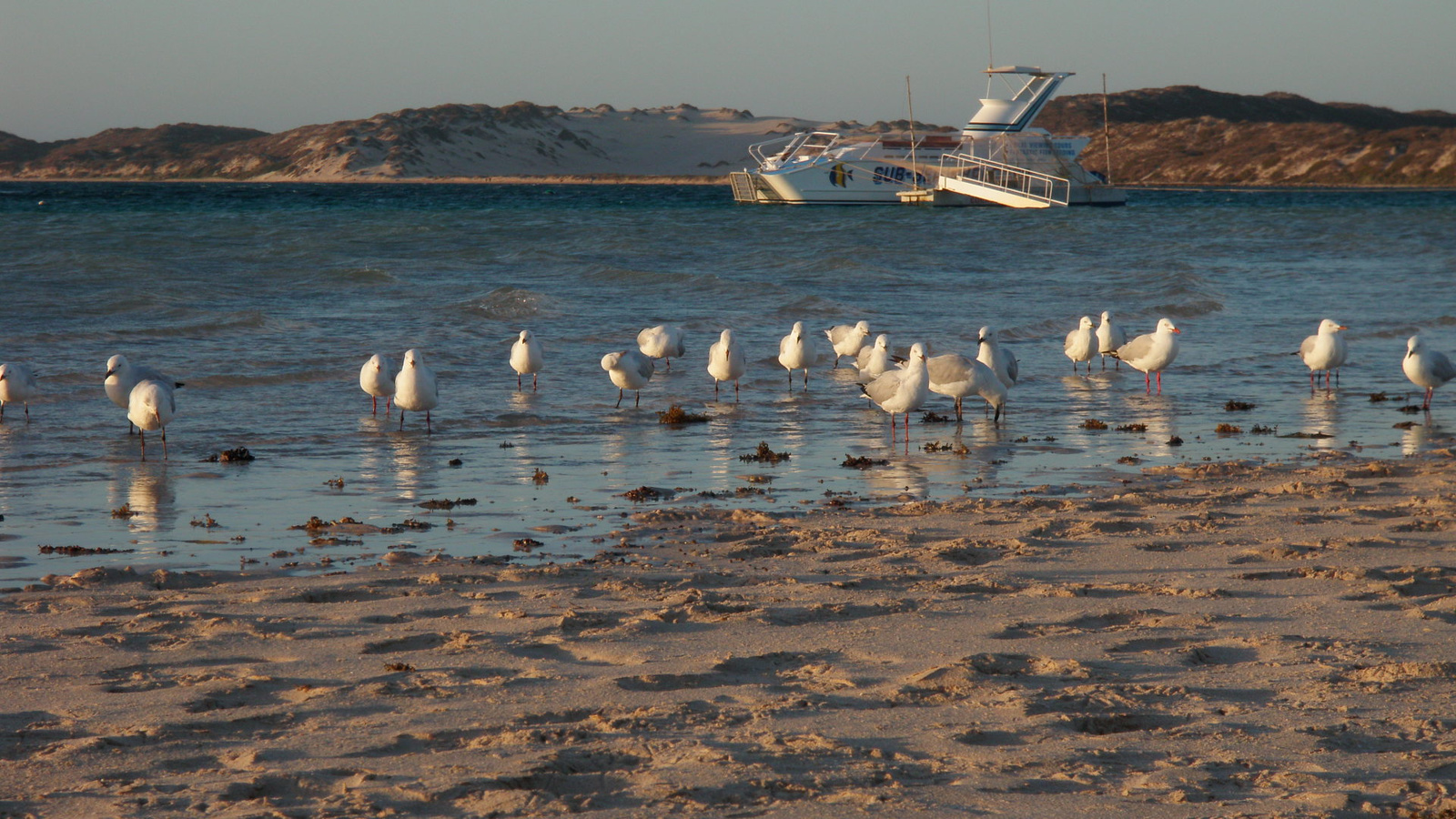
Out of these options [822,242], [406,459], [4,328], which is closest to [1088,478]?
[406,459]

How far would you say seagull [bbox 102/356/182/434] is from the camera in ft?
34.9

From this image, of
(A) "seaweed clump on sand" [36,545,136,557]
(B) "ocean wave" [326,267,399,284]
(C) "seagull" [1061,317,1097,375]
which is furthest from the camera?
(B) "ocean wave" [326,267,399,284]

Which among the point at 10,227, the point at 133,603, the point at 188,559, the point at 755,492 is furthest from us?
the point at 10,227

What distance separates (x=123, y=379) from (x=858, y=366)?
6.71 meters

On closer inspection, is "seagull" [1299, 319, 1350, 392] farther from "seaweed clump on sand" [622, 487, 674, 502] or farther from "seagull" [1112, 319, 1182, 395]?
"seaweed clump on sand" [622, 487, 674, 502]

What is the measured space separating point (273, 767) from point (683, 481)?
4901 millimetres

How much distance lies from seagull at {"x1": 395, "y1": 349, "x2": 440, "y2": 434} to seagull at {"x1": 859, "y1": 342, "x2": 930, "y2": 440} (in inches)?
141

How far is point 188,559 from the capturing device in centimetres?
652

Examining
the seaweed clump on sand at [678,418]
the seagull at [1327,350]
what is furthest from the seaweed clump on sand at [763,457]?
the seagull at [1327,350]

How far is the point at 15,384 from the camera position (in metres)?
11.1

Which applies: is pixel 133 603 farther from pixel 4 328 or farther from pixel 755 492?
pixel 4 328

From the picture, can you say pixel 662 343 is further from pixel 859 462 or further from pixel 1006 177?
pixel 1006 177

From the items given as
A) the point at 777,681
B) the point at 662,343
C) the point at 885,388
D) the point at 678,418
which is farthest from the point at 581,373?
the point at 777,681

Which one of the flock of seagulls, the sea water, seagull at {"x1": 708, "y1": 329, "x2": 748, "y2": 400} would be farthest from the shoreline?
seagull at {"x1": 708, "y1": 329, "x2": 748, "y2": 400}
